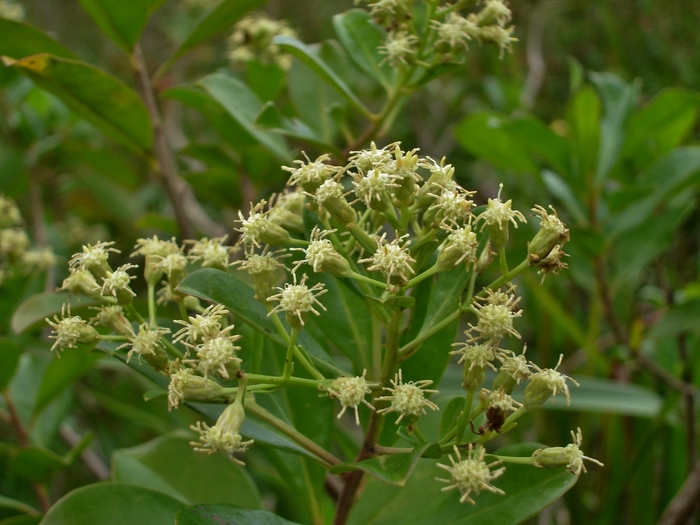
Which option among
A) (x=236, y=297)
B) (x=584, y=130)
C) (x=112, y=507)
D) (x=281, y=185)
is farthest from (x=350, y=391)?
(x=281, y=185)

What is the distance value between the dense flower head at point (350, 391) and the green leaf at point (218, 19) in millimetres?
889

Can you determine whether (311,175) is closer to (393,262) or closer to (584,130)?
(393,262)

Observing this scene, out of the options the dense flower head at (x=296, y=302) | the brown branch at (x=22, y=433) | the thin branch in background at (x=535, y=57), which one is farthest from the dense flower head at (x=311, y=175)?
the thin branch in background at (x=535, y=57)

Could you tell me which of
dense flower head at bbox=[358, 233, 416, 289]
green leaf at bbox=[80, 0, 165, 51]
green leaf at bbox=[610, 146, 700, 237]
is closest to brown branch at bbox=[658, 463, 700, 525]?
green leaf at bbox=[610, 146, 700, 237]

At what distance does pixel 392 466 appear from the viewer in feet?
2.71

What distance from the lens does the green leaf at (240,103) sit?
140 centimetres

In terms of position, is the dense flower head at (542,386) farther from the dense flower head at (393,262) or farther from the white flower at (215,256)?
the white flower at (215,256)

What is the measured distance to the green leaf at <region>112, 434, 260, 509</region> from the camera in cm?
127

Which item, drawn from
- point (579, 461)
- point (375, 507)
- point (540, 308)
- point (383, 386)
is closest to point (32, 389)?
point (375, 507)

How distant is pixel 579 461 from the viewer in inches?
33.1

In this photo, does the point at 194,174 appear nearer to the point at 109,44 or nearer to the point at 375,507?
the point at 375,507

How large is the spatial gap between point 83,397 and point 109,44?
2.87 m

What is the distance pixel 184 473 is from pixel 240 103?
2.36 ft

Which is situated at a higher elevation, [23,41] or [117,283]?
[23,41]
